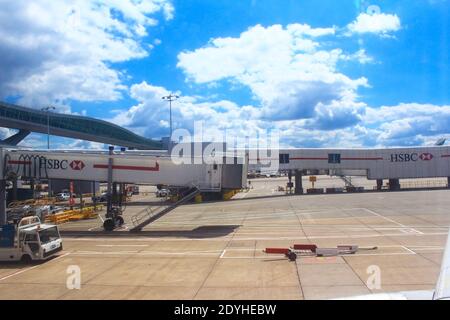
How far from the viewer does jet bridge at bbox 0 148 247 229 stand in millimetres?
35562

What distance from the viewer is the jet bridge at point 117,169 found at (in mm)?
35562

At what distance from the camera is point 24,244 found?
21.8 m

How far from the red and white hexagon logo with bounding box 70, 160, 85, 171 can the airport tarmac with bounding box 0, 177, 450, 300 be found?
16.7 ft

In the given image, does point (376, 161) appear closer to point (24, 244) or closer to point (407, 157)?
point (407, 157)

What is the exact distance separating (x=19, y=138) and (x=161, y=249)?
3363 inches

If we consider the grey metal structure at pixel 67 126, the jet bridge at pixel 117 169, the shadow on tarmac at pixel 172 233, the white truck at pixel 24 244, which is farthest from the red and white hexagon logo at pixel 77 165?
the grey metal structure at pixel 67 126

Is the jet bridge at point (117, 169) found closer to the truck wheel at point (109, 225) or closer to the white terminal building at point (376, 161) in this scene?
the truck wheel at point (109, 225)

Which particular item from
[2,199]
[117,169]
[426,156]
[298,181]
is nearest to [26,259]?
[117,169]

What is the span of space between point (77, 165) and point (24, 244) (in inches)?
606

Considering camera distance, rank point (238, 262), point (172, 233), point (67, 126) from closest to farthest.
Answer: point (238, 262) < point (172, 233) < point (67, 126)

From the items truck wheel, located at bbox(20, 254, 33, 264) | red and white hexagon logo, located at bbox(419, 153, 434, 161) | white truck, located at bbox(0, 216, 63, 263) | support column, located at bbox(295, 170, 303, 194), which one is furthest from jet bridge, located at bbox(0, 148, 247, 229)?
red and white hexagon logo, located at bbox(419, 153, 434, 161)

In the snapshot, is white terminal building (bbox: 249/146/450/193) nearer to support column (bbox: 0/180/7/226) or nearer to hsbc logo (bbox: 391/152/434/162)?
hsbc logo (bbox: 391/152/434/162)
